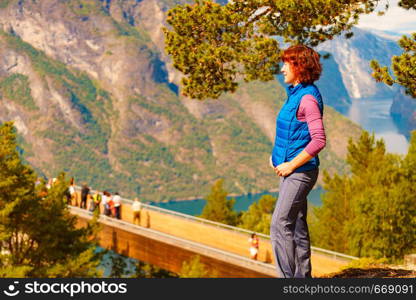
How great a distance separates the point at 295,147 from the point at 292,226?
2.65ft

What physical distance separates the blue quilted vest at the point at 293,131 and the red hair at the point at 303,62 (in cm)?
9

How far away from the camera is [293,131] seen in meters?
5.63

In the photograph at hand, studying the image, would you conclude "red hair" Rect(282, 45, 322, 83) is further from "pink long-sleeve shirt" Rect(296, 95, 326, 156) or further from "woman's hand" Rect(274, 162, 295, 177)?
"woman's hand" Rect(274, 162, 295, 177)

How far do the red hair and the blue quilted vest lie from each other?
9 centimetres

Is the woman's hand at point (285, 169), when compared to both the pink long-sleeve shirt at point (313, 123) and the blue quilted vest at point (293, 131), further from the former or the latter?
the pink long-sleeve shirt at point (313, 123)

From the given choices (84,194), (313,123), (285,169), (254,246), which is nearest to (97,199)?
(84,194)

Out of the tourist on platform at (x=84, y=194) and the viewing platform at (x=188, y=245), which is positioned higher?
the tourist on platform at (x=84, y=194)

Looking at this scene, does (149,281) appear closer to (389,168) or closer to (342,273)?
(342,273)

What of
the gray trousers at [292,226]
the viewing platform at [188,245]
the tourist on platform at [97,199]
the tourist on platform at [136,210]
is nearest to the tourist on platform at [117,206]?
the viewing platform at [188,245]

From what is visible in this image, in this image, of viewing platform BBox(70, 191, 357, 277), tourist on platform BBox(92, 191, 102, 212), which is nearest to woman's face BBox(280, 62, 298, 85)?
viewing platform BBox(70, 191, 357, 277)

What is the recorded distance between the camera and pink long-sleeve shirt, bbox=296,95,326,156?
5.43 m

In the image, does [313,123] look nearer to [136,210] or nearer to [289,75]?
[289,75]

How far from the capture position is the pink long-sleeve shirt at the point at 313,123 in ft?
17.8

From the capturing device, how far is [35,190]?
62.6ft
